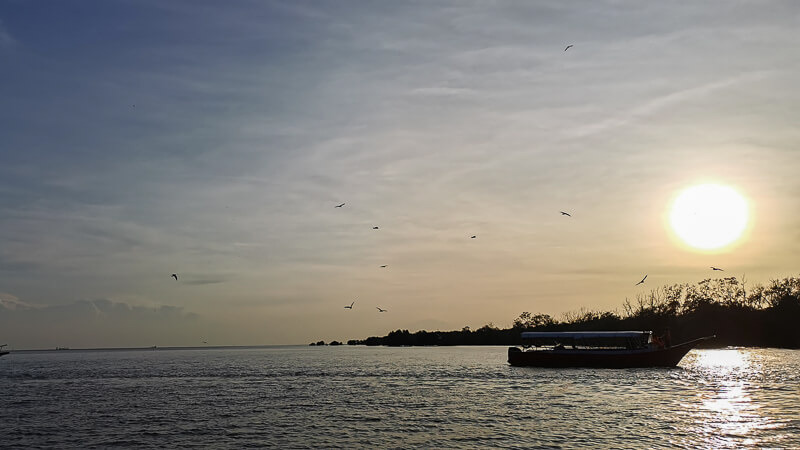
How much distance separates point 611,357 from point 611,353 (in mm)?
699

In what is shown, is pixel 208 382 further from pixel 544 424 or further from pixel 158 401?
pixel 544 424

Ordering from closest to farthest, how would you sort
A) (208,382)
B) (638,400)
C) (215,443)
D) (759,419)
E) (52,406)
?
(215,443) → (759,419) → (638,400) → (52,406) → (208,382)

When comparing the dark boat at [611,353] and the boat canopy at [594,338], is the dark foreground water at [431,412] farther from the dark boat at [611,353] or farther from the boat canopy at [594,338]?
the boat canopy at [594,338]

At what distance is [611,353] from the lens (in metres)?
91.8

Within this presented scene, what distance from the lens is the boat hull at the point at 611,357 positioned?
91.1 meters

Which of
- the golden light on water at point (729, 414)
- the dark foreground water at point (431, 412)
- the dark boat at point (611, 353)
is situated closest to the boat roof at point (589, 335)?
the dark boat at point (611, 353)

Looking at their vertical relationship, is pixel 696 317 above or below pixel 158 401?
Result: above

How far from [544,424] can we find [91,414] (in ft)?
128

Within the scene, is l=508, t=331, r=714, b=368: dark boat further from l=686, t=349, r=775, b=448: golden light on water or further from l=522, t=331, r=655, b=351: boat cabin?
l=686, t=349, r=775, b=448: golden light on water

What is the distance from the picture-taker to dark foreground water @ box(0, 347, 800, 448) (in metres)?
38.7

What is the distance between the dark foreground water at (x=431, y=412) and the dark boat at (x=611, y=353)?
7734 mm

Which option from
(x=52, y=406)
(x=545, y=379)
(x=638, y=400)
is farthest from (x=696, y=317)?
(x=52, y=406)

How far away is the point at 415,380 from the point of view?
3191 inches

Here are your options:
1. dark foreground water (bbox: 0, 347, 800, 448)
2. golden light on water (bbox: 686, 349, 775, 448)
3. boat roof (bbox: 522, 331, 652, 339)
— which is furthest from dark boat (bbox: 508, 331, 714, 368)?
golden light on water (bbox: 686, 349, 775, 448)
